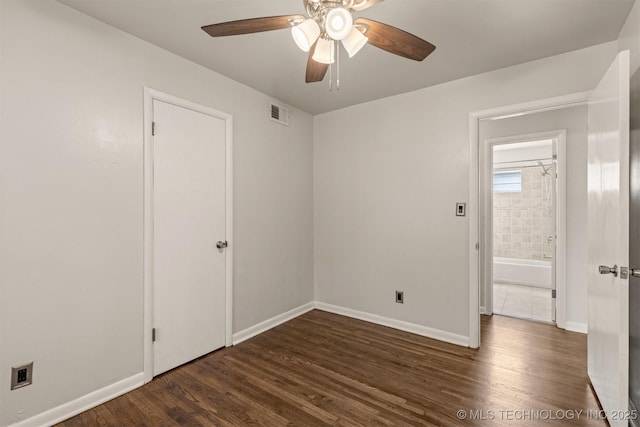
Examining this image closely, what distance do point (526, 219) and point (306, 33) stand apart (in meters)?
5.99

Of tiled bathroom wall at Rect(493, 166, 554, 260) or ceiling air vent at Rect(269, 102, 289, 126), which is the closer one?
ceiling air vent at Rect(269, 102, 289, 126)

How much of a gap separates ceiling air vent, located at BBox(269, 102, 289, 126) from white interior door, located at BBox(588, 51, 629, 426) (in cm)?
268

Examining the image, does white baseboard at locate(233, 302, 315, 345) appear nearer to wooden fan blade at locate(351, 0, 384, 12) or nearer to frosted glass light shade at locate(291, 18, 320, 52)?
frosted glass light shade at locate(291, 18, 320, 52)

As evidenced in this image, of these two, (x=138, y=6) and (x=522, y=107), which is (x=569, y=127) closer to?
(x=522, y=107)

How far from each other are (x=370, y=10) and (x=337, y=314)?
3.10m

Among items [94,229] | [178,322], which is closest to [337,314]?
[178,322]

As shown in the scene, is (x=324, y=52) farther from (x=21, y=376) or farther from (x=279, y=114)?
(x=21, y=376)

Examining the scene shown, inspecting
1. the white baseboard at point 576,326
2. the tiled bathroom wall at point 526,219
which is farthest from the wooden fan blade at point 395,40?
the tiled bathroom wall at point 526,219

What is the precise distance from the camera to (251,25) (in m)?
1.45

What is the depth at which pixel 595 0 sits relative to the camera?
Answer: 5.88 ft

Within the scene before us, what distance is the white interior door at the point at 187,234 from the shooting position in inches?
93.6

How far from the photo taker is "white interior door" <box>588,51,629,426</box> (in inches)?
59.7

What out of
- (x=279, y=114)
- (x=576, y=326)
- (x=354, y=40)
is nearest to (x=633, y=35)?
(x=354, y=40)

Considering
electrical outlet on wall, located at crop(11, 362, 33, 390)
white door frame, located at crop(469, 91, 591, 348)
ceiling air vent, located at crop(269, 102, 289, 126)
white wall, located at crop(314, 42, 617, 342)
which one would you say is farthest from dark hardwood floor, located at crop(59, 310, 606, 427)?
ceiling air vent, located at crop(269, 102, 289, 126)
